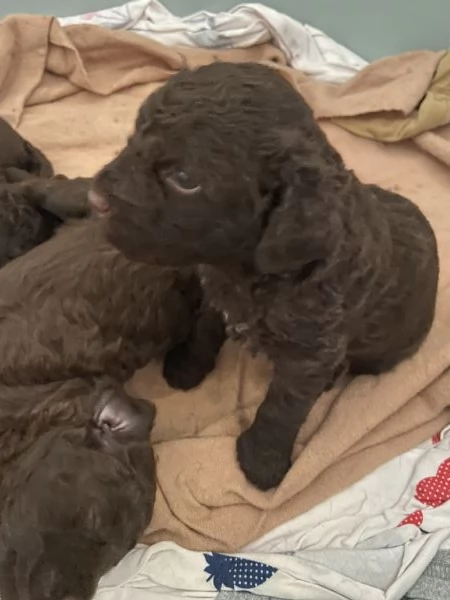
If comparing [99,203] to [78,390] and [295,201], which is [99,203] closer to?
[295,201]

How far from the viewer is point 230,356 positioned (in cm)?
296

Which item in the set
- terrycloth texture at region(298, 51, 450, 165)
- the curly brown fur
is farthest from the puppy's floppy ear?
terrycloth texture at region(298, 51, 450, 165)

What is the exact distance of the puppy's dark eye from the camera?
180 centimetres

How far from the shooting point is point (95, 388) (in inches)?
95.6

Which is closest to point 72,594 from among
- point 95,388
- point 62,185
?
point 95,388

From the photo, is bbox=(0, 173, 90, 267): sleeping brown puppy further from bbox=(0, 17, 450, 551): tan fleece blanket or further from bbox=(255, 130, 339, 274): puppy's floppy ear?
bbox=(255, 130, 339, 274): puppy's floppy ear

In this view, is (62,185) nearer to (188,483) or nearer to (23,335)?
(23,335)

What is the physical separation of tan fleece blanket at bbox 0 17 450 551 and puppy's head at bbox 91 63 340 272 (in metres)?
0.97

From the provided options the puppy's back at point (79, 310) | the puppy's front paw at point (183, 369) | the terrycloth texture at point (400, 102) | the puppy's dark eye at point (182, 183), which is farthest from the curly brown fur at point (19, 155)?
the puppy's dark eye at point (182, 183)

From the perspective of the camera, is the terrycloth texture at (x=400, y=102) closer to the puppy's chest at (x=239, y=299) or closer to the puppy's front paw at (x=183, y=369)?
the puppy's front paw at (x=183, y=369)

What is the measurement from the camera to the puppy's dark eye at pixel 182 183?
5.90ft

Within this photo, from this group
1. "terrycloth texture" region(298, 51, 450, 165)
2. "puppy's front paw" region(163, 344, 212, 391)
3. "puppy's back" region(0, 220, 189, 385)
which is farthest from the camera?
"terrycloth texture" region(298, 51, 450, 165)

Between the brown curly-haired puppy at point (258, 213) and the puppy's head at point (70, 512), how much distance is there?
0.48 meters

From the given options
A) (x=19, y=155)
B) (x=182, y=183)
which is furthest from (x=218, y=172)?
(x=19, y=155)
